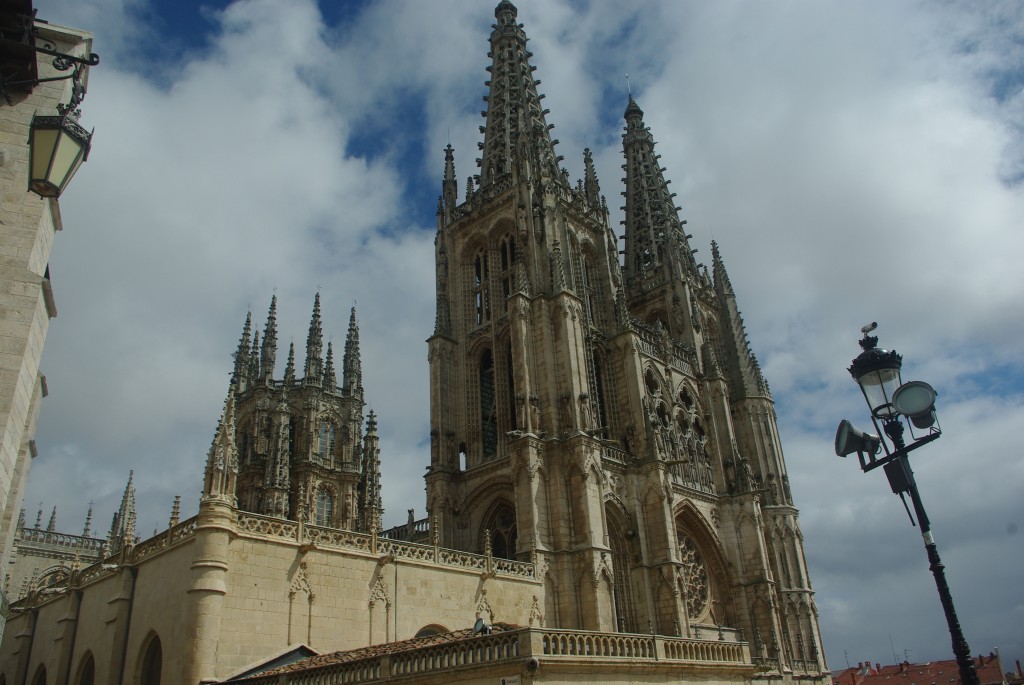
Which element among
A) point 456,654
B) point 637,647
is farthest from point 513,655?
point 637,647

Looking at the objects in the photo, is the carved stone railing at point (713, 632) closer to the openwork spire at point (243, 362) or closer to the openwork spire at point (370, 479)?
the openwork spire at point (370, 479)

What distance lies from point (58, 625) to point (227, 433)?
9.63m

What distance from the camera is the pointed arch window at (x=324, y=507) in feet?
160

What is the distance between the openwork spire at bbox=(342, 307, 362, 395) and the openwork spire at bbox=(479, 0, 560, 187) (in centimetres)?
2031

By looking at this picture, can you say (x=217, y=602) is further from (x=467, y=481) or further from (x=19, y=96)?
(x=467, y=481)

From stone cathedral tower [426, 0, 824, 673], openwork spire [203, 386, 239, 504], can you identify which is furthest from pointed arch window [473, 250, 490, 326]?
openwork spire [203, 386, 239, 504]

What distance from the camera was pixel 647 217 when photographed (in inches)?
2007

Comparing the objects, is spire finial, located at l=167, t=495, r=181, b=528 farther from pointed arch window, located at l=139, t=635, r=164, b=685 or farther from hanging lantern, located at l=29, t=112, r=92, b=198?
hanging lantern, located at l=29, t=112, r=92, b=198

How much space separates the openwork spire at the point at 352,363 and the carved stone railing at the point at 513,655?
129 feet

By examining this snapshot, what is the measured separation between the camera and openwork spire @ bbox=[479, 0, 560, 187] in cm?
3875

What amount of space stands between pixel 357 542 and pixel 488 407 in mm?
15356

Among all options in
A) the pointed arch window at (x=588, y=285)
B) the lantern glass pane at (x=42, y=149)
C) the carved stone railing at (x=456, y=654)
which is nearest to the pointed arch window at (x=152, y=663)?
the carved stone railing at (x=456, y=654)

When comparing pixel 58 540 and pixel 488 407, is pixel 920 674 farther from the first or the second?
pixel 58 540

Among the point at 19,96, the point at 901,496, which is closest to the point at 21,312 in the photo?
the point at 19,96
